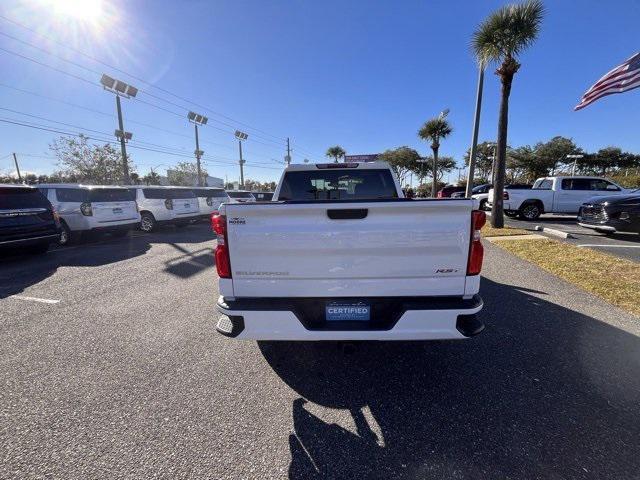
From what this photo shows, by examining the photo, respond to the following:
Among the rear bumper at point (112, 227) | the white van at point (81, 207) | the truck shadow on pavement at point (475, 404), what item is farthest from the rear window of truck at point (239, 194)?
the truck shadow on pavement at point (475, 404)

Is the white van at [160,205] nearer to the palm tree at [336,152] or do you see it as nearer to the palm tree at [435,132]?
the palm tree at [435,132]

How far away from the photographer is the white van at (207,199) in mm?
13891

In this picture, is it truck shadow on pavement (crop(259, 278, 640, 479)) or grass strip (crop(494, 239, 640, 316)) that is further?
grass strip (crop(494, 239, 640, 316))

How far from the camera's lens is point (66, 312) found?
424 cm

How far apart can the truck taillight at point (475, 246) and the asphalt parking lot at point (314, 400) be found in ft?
3.61

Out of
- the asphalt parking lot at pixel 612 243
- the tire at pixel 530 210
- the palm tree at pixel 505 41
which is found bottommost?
the asphalt parking lot at pixel 612 243

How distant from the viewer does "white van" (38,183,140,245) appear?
341 inches

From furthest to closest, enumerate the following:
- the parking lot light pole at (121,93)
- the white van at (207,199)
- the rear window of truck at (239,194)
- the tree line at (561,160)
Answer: the tree line at (561,160)
the parking lot light pole at (121,93)
the rear window of truck at (239,194)
the white van at (207,199)

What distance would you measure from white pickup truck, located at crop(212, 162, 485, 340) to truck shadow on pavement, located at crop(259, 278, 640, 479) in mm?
581

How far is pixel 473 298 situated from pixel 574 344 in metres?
1.91

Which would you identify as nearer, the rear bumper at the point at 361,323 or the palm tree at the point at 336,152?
the rear bumper at the point at 361,323

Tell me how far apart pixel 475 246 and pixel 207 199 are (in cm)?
1389

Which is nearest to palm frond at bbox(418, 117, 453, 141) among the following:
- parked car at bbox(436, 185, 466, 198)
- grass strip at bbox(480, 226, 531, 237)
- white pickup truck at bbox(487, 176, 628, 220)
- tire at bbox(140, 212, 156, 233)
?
Answer: parked car at bbox(436, 185, 466, 198)

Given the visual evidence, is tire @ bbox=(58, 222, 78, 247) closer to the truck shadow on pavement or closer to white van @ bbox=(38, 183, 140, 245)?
white van @ bbox=(38, 183, 140, 245)
